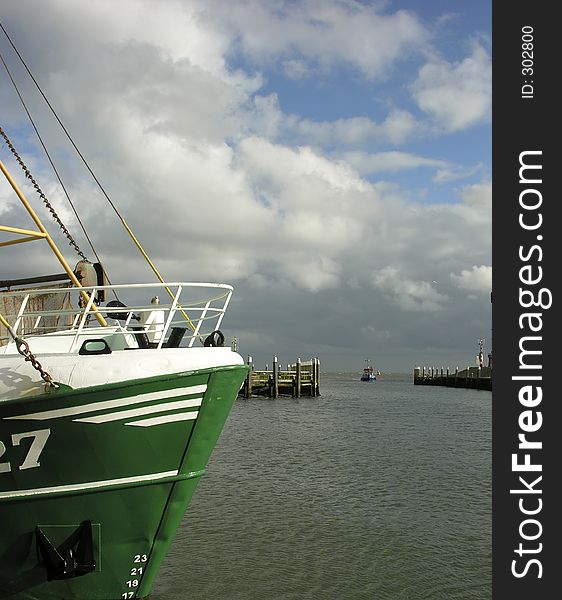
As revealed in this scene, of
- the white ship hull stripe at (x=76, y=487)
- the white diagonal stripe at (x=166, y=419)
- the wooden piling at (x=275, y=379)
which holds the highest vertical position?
the wooden piling at (x=275, y=379)

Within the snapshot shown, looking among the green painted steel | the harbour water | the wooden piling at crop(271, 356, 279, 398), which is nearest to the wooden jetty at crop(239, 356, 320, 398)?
the wooden piling at crop(271, 356, 279, 398)

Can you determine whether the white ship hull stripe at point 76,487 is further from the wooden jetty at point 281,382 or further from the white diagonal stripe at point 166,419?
the wooden jetty at point 281,382

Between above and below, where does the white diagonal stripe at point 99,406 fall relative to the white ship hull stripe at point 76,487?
above

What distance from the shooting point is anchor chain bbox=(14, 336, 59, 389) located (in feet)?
20.8

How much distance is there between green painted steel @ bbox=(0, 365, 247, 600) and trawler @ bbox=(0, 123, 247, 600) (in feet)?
0.03

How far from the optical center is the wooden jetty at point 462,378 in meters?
84.1

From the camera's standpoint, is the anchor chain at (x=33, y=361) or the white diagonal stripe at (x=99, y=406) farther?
the white diagonal stripe at (x=99, y=406)

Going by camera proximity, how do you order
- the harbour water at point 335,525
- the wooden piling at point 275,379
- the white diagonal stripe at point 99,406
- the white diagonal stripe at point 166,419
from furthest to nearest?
the wooden piling at point 275,379, the harbour water at point 335,525, the white diagonal stripe at point 166,419, the white diagonal stripe at point 99,406

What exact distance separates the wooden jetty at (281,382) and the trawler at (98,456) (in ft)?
156

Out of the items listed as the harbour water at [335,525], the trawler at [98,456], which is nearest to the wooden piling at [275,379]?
the harbour water at [335,525]

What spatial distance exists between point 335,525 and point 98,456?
7.78 meters

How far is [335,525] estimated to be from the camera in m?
13.3

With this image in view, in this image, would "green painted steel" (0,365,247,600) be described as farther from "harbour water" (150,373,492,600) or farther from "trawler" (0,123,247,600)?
"harbour water" (150,373,492,600)

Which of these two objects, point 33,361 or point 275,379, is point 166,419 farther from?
point 275,379
